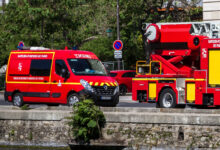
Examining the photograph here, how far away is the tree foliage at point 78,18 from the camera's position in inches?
1426

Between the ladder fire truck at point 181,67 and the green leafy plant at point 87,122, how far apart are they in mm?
7113

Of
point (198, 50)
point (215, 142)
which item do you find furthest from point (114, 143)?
point (198, 50)

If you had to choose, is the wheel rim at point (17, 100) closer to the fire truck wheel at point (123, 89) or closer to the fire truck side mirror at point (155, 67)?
the fire truck side mirror at point (155, 67)

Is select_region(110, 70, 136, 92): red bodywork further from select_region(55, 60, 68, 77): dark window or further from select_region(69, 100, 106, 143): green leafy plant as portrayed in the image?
select_region(69, 100, 106, 143): green leafy plant

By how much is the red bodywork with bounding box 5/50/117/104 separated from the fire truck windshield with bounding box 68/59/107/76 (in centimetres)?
15

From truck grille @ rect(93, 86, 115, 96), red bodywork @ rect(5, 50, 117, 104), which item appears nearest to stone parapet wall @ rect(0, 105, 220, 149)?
truck grille @ rect(93, 86, 115, 96)

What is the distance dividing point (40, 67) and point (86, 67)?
5.86 ft

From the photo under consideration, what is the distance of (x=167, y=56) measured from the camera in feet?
74.5

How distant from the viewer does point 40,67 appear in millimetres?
20984

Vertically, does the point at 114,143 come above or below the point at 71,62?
below

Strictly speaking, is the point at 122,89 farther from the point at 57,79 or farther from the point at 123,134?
the point at 123,134

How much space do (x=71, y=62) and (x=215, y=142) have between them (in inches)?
342

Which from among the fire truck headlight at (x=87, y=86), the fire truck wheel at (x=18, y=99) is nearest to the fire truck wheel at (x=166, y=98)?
the fire truck headlight at (x=87, y=86)

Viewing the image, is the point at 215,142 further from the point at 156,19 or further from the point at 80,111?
the point at 156,19
